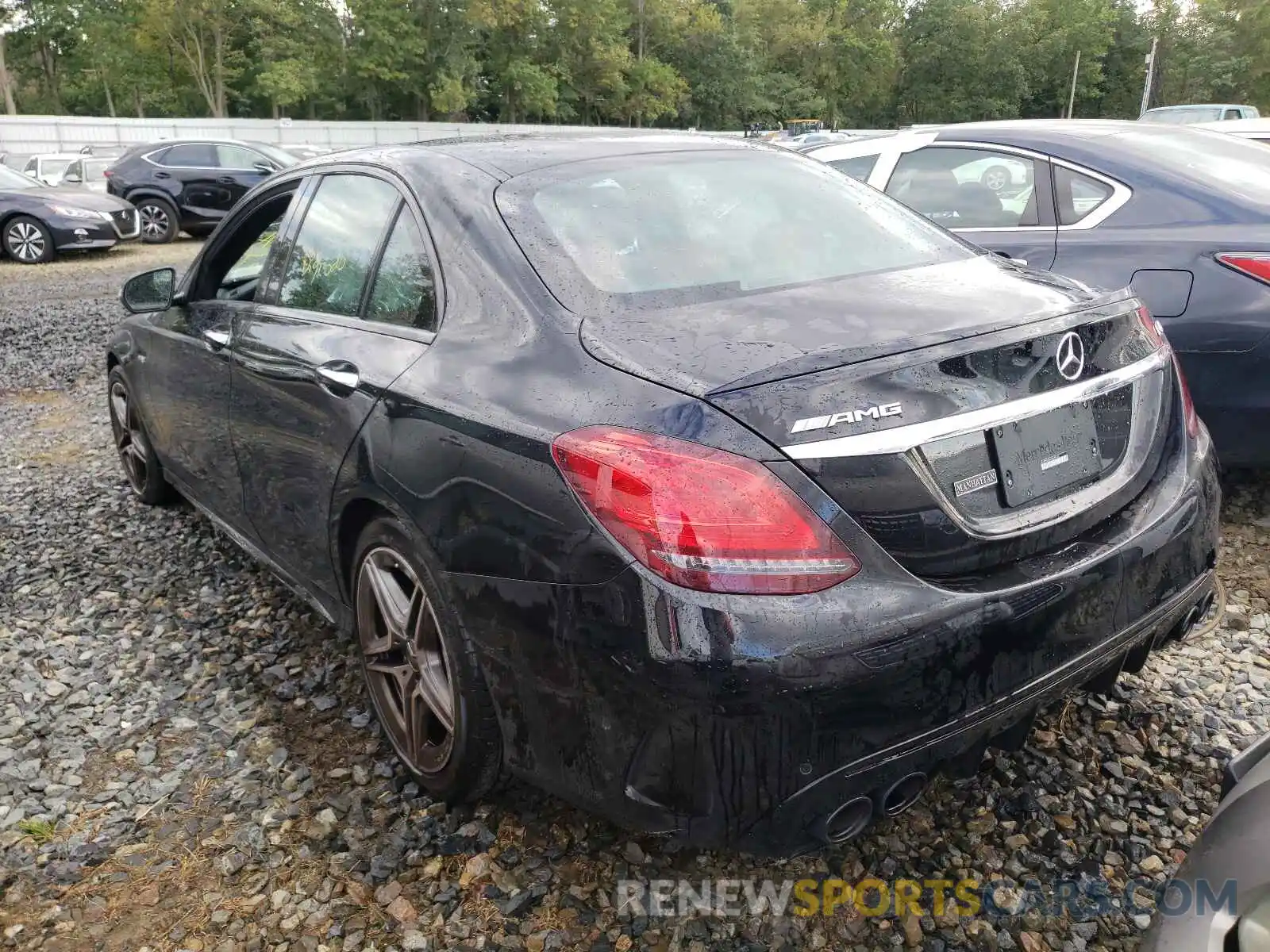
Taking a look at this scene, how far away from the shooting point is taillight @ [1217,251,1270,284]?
3.54 metres

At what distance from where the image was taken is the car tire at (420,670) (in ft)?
6.92

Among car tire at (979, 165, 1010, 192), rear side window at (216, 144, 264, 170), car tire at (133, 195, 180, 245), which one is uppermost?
car tire at (979, 165, 1010, 192)

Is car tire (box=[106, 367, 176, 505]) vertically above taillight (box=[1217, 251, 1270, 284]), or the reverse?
taillight (box=[1217, 251, 1270, 284])

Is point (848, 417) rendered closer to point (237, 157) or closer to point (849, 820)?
point (849, 820)

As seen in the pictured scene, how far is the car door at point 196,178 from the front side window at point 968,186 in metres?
14.1

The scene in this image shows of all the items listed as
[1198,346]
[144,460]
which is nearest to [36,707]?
[144,460]

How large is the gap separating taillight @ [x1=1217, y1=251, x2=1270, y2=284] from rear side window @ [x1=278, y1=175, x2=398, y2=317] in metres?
3.00

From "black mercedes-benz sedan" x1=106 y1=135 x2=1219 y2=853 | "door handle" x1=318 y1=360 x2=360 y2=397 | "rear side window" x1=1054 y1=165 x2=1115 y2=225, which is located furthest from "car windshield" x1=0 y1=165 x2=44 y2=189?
"rear side window" x1=1054 y1=165 x2=1115 y2=225

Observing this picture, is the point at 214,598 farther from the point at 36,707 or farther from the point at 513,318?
the point at 513,318

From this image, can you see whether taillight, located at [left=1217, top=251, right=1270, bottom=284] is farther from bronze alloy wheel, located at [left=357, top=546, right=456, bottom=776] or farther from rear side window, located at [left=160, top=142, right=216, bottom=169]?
rear side window, located at [left=160, top=142, right=216, bottom=169]

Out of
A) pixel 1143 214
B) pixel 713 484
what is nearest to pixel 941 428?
pixel 713 484

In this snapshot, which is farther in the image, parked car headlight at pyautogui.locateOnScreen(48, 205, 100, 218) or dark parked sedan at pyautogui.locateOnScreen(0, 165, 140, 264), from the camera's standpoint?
parked car headlight at pyautogui.locateOnScreen(48, 205, 100, 218)

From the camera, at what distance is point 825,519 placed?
5.40ft

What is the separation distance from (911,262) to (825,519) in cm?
110
